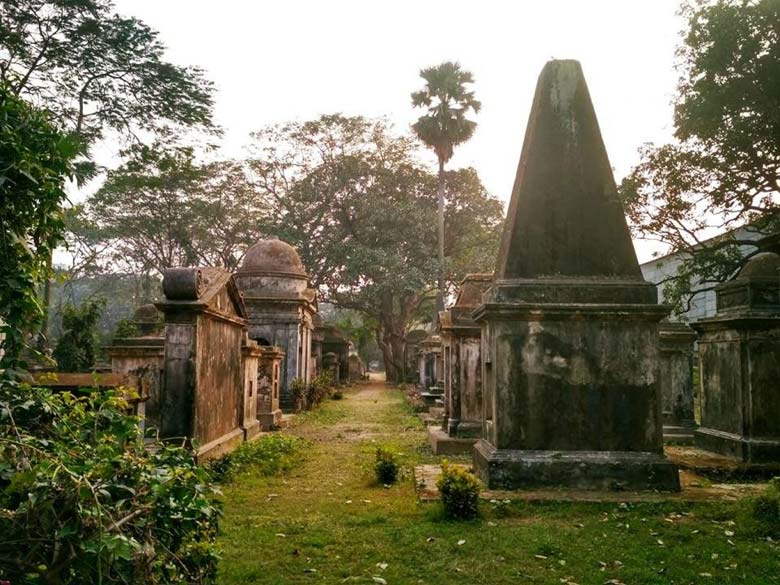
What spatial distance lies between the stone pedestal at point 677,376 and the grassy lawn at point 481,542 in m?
6.61

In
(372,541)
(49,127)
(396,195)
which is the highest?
(396,195)

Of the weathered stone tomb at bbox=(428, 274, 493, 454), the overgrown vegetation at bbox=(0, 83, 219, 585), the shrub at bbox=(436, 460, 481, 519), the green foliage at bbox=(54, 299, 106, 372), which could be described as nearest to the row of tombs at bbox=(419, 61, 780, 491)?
the shrub at bbox=(436, 460, 481, 519)

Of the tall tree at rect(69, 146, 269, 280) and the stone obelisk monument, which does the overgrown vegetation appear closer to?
the stone obelisk monument

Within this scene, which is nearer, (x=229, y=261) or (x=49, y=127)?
(x=49, y=127)

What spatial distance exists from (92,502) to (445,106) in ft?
104

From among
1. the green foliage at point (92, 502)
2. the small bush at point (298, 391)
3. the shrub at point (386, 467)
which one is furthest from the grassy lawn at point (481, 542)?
the small bush at point (298, 391)

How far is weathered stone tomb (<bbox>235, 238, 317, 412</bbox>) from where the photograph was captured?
1923 cm

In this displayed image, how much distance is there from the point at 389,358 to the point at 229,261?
1221 centimetres

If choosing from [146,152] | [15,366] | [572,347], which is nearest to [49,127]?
[15,366]

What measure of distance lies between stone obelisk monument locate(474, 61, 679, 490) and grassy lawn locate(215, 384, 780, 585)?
676 mm

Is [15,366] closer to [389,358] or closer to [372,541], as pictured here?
[372,541]

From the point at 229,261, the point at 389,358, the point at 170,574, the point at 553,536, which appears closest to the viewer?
the point at 170,574

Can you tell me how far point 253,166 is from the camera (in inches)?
1310

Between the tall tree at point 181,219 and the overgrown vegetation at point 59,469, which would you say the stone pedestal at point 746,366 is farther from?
the tall tree at point 181,219
